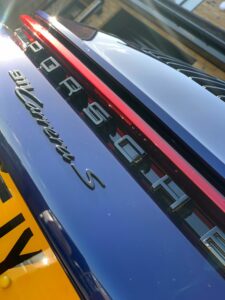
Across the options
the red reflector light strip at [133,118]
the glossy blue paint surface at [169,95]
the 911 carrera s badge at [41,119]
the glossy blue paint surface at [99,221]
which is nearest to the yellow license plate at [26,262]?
the glossy blue paint surface at [99,221]

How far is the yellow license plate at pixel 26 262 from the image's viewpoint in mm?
1178

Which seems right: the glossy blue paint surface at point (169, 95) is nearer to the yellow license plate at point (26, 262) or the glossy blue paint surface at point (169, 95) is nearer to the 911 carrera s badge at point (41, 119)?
the 911 carrera s badge at point (41, 119)

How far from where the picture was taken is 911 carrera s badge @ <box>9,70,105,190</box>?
4.28 feet

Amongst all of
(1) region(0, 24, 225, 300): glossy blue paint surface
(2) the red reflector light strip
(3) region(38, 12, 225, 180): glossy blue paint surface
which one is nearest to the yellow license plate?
(1) region(0, 24, 225, 300): glossy blue paint surface

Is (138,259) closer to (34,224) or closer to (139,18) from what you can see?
(34,224)

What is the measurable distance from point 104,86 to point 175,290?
832mm

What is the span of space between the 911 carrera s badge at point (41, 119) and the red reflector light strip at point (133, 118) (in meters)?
0.21

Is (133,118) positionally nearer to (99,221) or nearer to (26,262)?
(99,221)

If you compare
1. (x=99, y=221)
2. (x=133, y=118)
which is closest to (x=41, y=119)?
(x=133, y=118)

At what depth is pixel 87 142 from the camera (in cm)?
142

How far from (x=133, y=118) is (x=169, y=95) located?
0.91 feet

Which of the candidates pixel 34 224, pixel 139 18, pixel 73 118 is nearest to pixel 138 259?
pixel 34 224

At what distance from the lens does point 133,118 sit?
145 cm

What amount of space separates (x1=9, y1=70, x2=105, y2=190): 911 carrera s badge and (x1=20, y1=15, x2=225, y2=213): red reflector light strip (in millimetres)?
211
